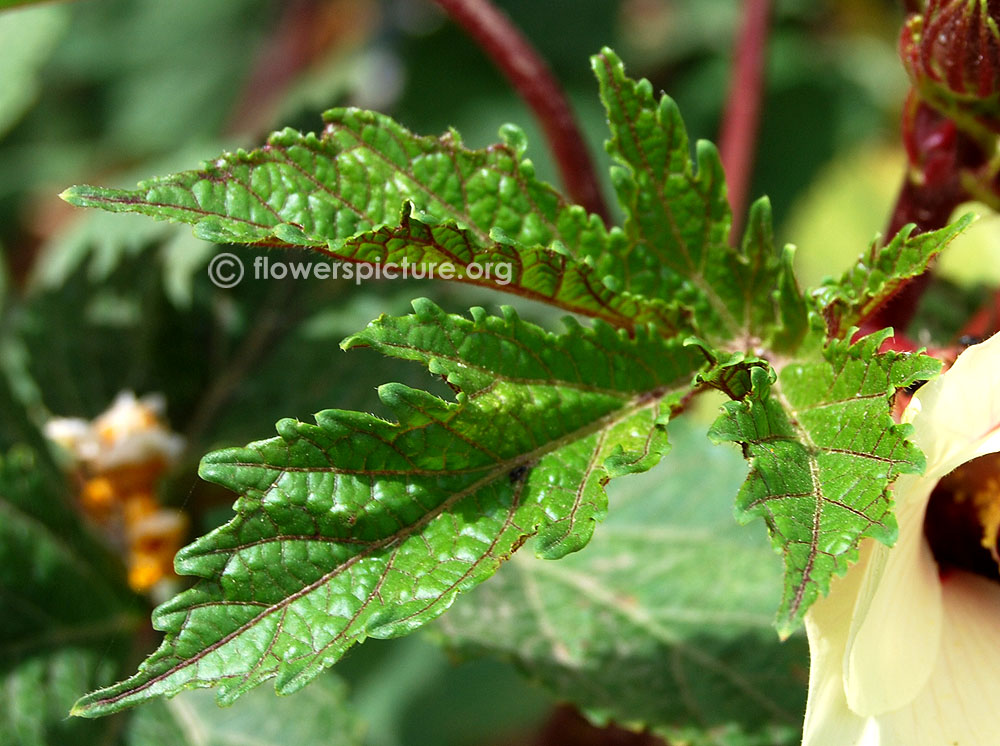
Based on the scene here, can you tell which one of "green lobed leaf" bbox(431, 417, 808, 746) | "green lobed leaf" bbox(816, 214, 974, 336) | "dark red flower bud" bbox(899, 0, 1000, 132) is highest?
"dark red flower bud" bbox(899, 0, 1000, 132)

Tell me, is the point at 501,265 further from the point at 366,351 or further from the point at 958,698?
the point at 366,351

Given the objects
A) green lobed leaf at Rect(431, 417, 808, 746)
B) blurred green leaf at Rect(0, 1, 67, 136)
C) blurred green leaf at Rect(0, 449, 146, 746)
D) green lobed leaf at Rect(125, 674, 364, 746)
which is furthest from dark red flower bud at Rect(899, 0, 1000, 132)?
blurred green leaf at Rect(0, 1, 67, 136)

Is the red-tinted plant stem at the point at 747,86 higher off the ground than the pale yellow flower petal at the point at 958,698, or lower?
higher

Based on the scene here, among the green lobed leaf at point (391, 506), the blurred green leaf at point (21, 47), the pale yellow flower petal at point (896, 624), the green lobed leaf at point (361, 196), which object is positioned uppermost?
the blurred green leaf at point (21, 47)

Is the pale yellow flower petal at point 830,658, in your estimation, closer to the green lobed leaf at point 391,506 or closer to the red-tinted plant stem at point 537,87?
the green lobed leaf at point 391,506

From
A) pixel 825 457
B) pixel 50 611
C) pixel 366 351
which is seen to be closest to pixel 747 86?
pixel 366 351

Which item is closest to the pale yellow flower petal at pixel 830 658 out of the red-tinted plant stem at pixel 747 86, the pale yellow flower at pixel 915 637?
the pale yellow flower at pixel 915 637

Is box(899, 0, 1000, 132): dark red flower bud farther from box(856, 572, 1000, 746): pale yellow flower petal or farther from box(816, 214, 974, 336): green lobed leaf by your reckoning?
box(856, 572, 1000, 746): pale yellow flower petal
